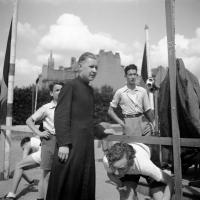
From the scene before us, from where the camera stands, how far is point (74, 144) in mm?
2662

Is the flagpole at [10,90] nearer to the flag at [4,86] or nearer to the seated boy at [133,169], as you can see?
the flag at [4,86]

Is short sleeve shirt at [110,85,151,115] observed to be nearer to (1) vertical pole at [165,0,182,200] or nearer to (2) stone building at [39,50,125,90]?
(1) vertical pole at [165,0,182,200]

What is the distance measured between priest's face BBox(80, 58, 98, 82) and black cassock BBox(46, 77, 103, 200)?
70mm

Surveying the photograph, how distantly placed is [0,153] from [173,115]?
7496 millimetres

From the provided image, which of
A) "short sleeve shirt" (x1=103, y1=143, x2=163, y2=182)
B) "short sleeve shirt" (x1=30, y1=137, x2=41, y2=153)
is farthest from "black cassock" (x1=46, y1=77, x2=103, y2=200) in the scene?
"short sleeve shirt" (x1=30, y1=137, x2=41, y2=153)

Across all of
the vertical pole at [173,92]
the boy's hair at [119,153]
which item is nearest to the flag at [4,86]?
the boy's hair at [119,153]

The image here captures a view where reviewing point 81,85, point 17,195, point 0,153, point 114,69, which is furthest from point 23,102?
Answer: point 114,69

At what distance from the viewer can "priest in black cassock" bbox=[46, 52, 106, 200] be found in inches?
102

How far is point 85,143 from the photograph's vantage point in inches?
108

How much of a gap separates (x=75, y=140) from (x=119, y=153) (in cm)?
50

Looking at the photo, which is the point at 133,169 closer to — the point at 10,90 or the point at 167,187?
the point at 167,187

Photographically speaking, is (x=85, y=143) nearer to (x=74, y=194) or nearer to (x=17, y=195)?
(x=74, y=194)

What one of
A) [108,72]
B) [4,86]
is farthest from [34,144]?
[108,72]

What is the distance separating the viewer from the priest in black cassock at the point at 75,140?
259 cm
